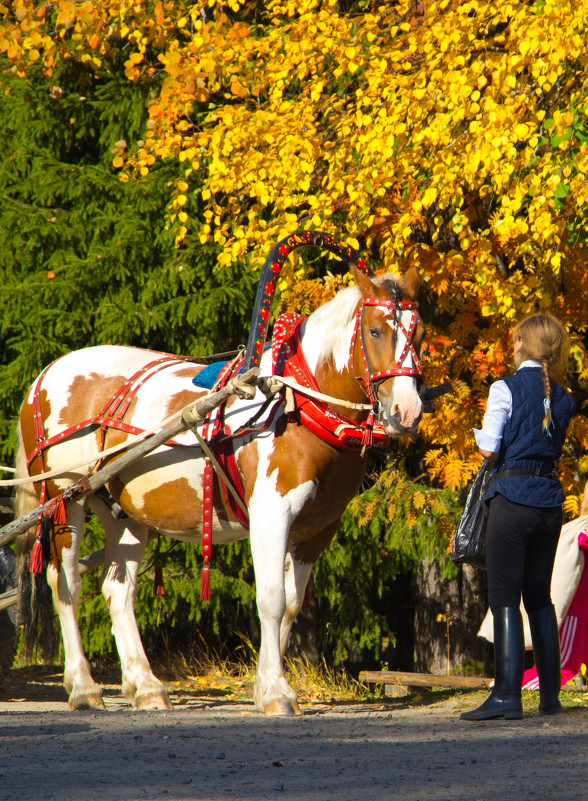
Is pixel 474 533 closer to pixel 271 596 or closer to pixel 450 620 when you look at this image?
pixel 271 596

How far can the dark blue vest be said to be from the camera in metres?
4.18

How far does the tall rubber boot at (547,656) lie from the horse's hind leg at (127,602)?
2.13 metres

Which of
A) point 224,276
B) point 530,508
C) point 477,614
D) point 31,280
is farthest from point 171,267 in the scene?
point 530,508

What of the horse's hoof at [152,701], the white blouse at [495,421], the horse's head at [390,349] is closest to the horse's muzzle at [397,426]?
the horse's head at [390,349]

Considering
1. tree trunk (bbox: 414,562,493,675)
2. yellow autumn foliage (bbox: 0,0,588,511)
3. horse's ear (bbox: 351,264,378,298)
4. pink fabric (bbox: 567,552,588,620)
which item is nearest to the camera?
horse's ear (bbox: 351,264,378,298)

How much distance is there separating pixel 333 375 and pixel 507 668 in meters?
1.57

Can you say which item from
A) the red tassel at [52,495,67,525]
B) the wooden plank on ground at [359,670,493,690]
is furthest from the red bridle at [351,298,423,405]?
the wooden plank on ground at [359,670,493,690]

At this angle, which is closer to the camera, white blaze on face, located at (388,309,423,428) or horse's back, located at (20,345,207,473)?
white blaze on face, located at (388,309,423,428)

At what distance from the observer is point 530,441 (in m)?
4.18

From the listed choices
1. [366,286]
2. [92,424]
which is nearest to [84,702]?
[92,424]

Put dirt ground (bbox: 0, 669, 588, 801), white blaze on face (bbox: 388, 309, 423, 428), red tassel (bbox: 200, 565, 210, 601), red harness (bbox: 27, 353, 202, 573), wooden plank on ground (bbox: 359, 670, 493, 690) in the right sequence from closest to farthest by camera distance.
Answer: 1. dirt ground (bbox: 0, 669, 588, 801)
2. white blaze on face (bbox: 388, 309, 423, 428)
3. red tassel (bbox: 200, 565, 210, 601)
4. red harness (bbox: 27, 353, 202, 573)
5. wooden plank on ground (bbox: 359, 670, 493, 690)

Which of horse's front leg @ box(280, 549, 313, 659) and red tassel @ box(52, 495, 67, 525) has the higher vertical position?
red tassel @ box(52, 495, 67, 525)

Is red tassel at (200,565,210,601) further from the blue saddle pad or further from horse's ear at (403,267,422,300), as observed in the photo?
horse's ear at (403,267,422,300)

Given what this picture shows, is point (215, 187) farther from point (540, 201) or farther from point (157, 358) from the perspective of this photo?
point (540, 201)
